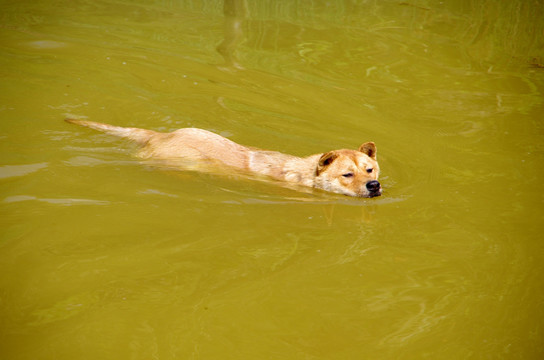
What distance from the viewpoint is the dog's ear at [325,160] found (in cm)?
730

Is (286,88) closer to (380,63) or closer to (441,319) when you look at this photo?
(380,63)

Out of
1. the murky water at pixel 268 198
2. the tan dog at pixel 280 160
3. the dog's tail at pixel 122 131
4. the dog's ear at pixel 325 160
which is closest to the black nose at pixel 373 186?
the tan dog at pixel 280 160

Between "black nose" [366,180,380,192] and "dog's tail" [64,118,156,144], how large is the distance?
10.7ft

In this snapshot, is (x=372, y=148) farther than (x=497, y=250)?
Yes

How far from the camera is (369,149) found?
7.58 meters

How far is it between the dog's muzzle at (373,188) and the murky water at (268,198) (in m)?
0.14

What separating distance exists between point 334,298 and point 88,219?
276 centimetres

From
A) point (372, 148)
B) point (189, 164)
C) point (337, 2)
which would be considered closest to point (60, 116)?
point (189, 164)

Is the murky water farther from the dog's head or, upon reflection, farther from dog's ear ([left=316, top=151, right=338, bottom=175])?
dog's ear ([left=316, top=151, right=338, bottom=175])

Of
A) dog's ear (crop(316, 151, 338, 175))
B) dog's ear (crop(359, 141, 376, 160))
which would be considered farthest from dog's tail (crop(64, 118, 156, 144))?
dog's ear (crop(359, 141, 376, 160))

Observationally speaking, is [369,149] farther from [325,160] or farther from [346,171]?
[325,160]

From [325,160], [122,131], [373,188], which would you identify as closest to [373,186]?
[373,188]

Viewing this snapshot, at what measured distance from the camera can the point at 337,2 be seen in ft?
50.4

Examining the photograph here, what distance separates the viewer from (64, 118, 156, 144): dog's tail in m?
8.08
